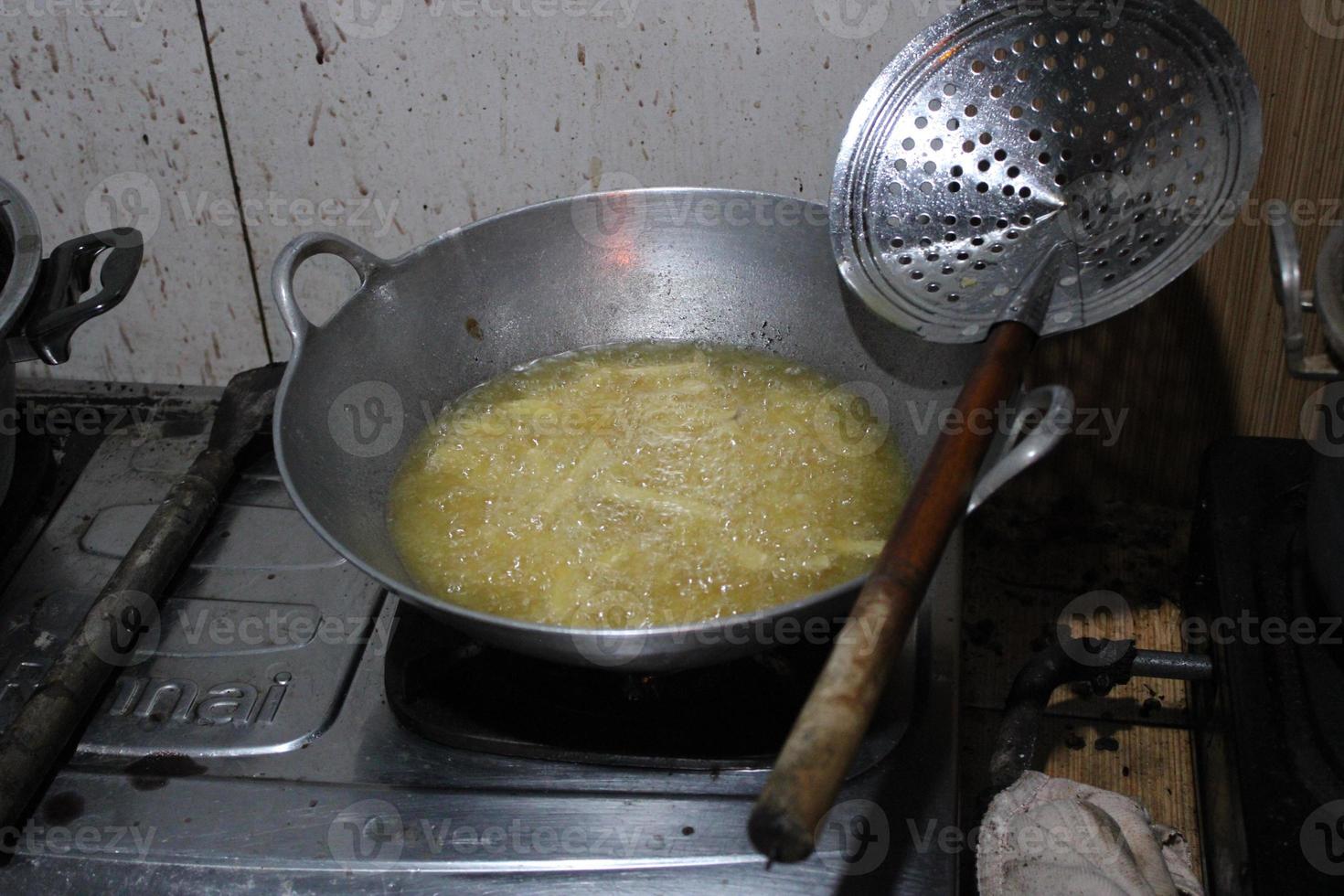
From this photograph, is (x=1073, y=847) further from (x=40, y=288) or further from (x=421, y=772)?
(x=40, y=288)

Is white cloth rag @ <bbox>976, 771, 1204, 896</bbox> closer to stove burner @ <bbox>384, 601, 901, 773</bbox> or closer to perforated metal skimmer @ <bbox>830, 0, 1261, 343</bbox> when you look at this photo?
stove burner @ <bbox>384, 601, 901, 773</bbox>

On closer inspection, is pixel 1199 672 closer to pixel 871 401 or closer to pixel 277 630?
pixel 871 401

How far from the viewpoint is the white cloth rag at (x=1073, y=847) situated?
813 millimetres

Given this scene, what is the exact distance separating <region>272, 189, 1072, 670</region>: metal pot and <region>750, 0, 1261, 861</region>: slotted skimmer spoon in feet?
0.20

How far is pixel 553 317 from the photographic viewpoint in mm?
1145

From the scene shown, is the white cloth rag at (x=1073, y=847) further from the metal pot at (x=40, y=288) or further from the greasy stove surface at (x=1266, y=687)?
the metal pot at (x=40, y=288)

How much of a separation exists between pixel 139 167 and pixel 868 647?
3.78 ft

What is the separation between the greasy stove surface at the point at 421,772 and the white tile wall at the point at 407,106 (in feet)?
1.76

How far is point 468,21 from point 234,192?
37 cm

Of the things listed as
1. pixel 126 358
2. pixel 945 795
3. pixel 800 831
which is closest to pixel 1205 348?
pixel 945 795

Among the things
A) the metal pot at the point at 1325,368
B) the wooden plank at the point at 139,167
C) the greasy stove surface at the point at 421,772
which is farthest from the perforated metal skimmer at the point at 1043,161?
the wooden plank at the point at 139,167

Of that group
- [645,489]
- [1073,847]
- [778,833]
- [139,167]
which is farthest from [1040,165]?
[139,167]

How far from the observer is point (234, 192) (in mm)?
1359

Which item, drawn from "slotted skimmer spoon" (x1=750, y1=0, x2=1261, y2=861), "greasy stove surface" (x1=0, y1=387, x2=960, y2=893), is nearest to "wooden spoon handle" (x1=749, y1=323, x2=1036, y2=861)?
"slotted skimmer spoon" (x1=750, y1=0, x2=1261, y2=861)
